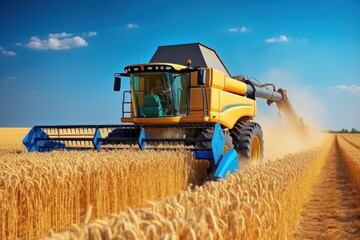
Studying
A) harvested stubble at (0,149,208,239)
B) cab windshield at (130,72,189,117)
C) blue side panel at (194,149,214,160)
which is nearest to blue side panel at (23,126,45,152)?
cab windshield at (130,72,189,117)

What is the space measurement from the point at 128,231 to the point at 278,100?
1939cm

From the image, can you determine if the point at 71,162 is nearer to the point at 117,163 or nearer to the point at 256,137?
the point at 117,163

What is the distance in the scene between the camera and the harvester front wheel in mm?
10152

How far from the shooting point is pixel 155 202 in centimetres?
313

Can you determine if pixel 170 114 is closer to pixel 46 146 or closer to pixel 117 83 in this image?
pixel 117 83

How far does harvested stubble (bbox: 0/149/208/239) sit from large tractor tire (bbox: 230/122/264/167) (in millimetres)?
1807

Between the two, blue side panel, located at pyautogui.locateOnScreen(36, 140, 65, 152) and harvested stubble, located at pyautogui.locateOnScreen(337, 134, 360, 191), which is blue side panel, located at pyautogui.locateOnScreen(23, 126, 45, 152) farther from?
harvested stubble, located at pyautogui.locateOnScreen(337, 134, 360, 191)

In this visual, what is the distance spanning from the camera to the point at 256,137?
38.2 ft

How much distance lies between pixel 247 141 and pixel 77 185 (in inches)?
212

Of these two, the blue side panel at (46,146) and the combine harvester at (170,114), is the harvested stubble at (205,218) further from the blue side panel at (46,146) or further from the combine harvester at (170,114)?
the blue side panel at (46,146)

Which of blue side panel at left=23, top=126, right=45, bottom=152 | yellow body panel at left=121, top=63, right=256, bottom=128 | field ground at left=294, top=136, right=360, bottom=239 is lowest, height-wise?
field ground at left=294, top=136, right=360, bottom=239

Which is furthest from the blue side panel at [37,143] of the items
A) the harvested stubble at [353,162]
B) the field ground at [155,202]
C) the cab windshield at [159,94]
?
the harvested stubble at [353,162]

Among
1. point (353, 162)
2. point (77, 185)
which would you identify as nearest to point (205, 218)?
point (77, 185)

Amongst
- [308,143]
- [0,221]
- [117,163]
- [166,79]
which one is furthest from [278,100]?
[0,221]
